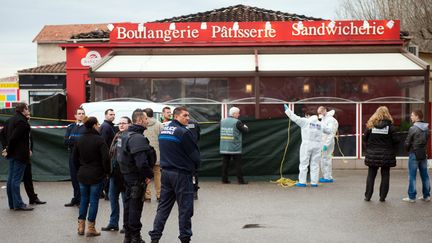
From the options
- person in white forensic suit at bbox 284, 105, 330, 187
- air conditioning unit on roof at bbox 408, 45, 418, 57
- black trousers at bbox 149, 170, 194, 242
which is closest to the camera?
black trousers at bbox 149, 170, 194, 242

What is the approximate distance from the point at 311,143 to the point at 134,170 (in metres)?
7.35

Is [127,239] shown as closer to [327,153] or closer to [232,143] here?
[232,143]

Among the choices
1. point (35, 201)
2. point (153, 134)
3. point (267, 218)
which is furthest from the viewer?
point (153, 134)

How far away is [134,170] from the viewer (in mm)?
9211

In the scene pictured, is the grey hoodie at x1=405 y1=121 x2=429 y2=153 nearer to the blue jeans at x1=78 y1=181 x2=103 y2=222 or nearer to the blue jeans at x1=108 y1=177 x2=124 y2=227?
the blue jeans at x1=108 y1=177 x2=124 y2=227

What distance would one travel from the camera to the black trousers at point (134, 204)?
29.7 feet

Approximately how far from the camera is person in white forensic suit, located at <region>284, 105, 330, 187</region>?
15.7 m

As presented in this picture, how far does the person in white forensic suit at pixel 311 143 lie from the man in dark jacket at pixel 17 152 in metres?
6.17

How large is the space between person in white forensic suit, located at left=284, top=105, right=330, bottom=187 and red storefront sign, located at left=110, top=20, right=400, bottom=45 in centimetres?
929

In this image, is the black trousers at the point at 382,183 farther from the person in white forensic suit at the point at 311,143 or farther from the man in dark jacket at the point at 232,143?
the man in dark jacket at the point at 232,143

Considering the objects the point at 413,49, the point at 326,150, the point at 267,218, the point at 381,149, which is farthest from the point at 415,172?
the point at 413,49

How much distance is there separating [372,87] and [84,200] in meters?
14.9

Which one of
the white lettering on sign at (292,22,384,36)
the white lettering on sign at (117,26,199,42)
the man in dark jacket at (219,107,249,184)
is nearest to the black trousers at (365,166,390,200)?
the man in dark jacket at (219,107,249,184)

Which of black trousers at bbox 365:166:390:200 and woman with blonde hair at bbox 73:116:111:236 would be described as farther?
black trousers at bbox 365:166:390:200
